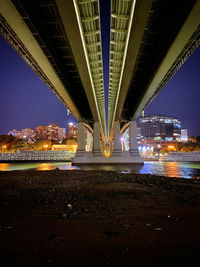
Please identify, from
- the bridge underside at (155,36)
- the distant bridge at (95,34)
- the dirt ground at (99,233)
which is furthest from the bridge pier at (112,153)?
the dirt ground at (99,233)

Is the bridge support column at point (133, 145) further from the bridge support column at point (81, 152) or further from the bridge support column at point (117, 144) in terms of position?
the bridge support column at point (81, 152)

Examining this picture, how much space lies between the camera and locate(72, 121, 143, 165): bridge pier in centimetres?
3615

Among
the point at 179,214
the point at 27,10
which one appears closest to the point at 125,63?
the point at 27,10

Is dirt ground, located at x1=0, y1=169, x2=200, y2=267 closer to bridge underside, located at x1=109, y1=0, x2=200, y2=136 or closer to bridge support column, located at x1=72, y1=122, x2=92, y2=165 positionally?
bridge underside, located at x1=109, y1=0, x2=200, y2=136


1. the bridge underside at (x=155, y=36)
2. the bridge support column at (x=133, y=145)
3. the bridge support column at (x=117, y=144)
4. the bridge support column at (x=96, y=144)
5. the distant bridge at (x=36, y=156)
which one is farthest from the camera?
the distant bridge at (x=36, y=156)

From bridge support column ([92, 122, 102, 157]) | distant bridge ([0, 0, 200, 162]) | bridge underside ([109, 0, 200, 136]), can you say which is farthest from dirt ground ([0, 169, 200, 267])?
bridge support column ([92, 122, 102, 157])

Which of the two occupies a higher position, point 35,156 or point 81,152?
point 81,152

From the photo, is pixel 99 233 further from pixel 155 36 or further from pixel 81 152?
→ pixel 81 152

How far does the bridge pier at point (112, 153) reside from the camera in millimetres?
36153

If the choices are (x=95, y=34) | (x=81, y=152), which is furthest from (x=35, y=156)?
(x=95, y=34)

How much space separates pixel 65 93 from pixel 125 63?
10.1 metres

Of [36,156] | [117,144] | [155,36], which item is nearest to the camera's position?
[155,36]

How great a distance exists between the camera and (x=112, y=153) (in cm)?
3781

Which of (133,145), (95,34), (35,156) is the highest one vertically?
(95,34)
